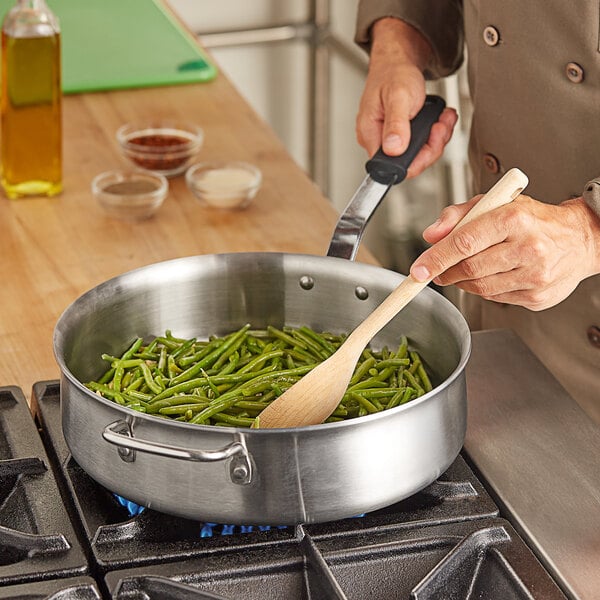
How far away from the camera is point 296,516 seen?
0.98m

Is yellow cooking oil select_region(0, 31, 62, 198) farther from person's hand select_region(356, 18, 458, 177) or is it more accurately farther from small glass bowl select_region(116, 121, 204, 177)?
person's hand select_region(356, 18, 458, 177)

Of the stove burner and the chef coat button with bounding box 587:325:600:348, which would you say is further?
the chef coat button with bounding box 587:325:600:348

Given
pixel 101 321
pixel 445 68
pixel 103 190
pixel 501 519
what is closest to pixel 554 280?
pixel 501 519

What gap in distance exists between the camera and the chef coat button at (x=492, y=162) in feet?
5.51

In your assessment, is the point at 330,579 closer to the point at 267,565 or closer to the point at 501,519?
the point at 267,565

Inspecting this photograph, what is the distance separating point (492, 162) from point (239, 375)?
69cm

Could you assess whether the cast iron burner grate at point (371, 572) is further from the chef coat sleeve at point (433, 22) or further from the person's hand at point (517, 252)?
the chef coat sleeve at point (433, 22)

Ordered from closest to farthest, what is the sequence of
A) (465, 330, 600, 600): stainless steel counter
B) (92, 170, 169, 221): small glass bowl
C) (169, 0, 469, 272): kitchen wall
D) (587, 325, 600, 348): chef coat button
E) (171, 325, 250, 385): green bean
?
(465, 330, 600, 600): stainless steel counter
(171, 325, 250, 385): green bean
(587, 325, 600, 348): chef coat button
(92, 170, 169, 221): small glass bowl
(169, 0, 469, 272): kitchen wall

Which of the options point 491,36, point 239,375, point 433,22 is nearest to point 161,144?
point 433,22

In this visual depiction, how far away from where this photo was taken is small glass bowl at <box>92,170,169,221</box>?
1.80 m

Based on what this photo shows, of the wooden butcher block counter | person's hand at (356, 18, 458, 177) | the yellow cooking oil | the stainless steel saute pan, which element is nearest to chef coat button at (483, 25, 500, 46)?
person's hand at (356, 18, 458, 177)

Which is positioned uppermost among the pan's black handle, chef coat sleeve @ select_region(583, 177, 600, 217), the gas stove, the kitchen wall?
chef coat sleeve @ select_region(583, 177, 600, 217)

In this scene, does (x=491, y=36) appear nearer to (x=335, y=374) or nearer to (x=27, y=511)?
(x=335, y=374)

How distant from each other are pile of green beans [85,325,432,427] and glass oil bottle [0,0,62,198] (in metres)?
0.67
